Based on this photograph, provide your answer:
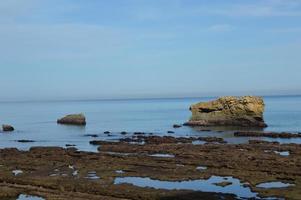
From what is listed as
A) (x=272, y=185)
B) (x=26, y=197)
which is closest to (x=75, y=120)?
(x=26, y=197)

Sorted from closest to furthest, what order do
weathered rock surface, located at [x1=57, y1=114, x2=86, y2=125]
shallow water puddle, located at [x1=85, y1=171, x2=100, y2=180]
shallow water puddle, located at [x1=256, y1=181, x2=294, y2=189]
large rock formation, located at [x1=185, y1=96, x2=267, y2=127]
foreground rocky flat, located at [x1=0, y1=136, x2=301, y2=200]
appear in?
foreground rocky flat, located at [x1=0, y1=136, x2=301, y2=200]
shallow water puddle, located at [x1=256, y1=181, x2=294, y2=189]
shallow water puddle, located at [x1=85, y1=171, x2=100, y2=180]
large rock formation, located at [x1=185, y1=96, x2=267, y2=127]
weathered rock surface, located at [x1=57, y1=114, x2=86, y2=125]

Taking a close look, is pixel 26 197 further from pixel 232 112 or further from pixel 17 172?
pixel 232 112

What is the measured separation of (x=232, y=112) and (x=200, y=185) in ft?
225

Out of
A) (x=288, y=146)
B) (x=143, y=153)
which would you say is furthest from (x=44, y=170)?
(x=288, y=146)

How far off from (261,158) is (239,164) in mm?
4562

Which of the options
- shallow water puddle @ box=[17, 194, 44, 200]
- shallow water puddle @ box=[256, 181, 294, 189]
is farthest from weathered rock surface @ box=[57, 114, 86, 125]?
shallow water puddle @ box=[256, 181, 294, 189]

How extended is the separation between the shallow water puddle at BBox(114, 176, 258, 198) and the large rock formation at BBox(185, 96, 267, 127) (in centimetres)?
6176

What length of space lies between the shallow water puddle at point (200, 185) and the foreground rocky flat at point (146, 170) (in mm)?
139

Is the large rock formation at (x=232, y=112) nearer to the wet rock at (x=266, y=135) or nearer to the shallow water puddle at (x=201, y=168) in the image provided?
the wet rock at (x=266, y=135)

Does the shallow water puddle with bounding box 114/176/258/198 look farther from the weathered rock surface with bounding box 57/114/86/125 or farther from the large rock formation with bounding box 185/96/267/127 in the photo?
the weathered rock surface with bounding box 57/114/86/125

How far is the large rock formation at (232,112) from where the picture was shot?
98562mm

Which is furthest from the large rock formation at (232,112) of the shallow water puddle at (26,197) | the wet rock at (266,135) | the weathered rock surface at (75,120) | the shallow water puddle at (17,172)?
the shallow water puddle at (26,197)

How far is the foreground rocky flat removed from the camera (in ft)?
106

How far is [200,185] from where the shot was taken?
35.3m
